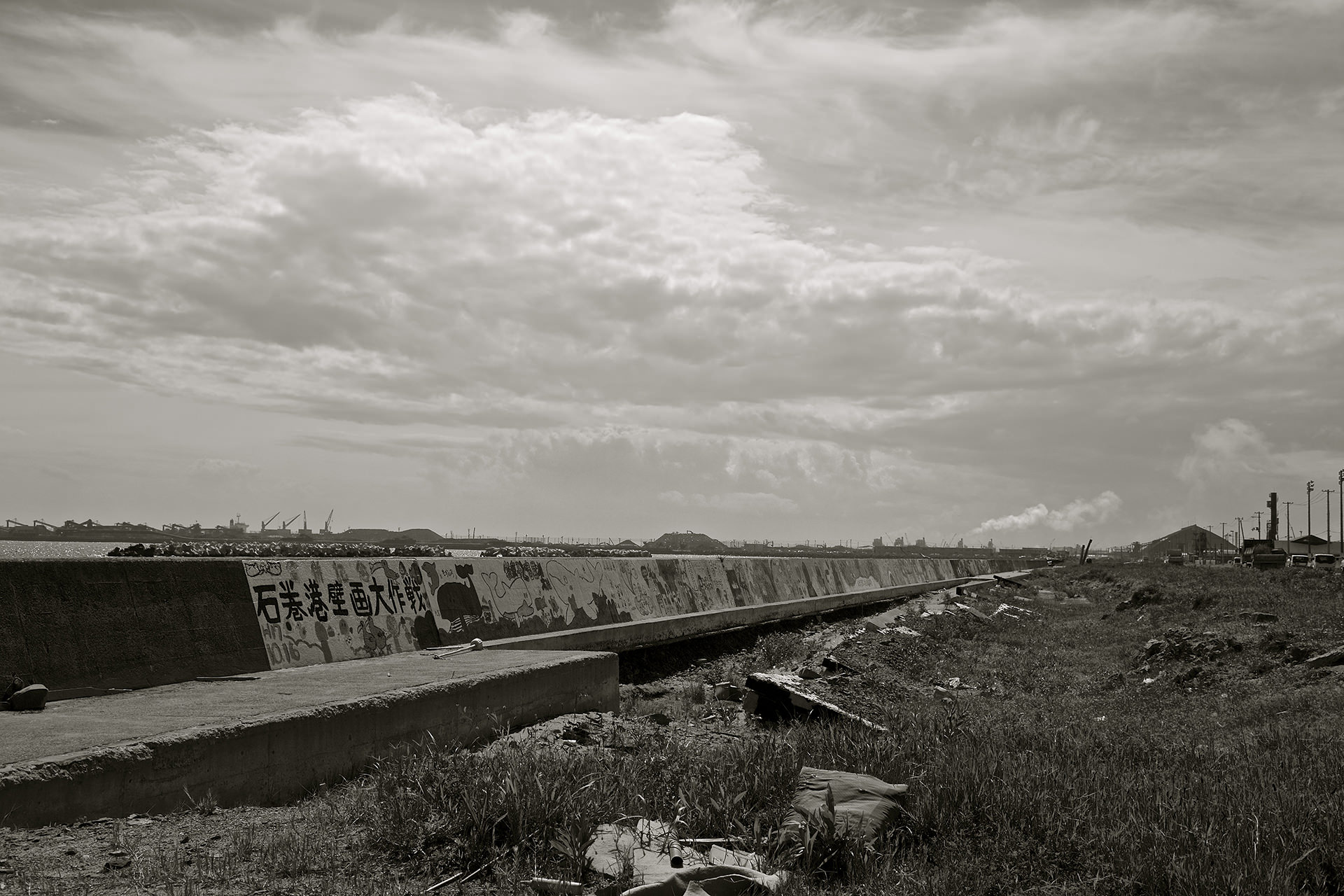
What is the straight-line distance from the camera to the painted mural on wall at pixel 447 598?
9.34m

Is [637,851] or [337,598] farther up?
[337,598]

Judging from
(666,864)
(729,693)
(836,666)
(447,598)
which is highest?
(447,598)

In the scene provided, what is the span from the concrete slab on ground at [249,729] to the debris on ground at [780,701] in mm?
1836

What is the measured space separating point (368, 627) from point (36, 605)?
3.77 metres

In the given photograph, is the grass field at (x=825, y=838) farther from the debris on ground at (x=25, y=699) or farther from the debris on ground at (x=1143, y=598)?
the debris on ground at (x=1143, y=598)

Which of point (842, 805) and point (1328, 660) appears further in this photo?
point (1328, 660)

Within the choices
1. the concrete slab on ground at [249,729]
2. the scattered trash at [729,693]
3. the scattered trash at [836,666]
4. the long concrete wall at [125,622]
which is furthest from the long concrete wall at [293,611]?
the scattered trash at [836,666]

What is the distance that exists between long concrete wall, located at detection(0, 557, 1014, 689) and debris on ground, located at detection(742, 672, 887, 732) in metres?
3.27

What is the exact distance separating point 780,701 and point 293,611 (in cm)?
463

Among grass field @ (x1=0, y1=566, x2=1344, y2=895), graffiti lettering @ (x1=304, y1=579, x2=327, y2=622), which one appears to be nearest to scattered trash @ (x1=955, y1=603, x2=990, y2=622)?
grass field @ (x1=0, y1=566, x2=1344, y2=895)

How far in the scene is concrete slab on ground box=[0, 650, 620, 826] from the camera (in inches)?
202

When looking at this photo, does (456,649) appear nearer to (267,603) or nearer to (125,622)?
(267,603)

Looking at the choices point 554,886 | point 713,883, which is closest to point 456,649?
point 554,886

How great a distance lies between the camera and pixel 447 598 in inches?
471
